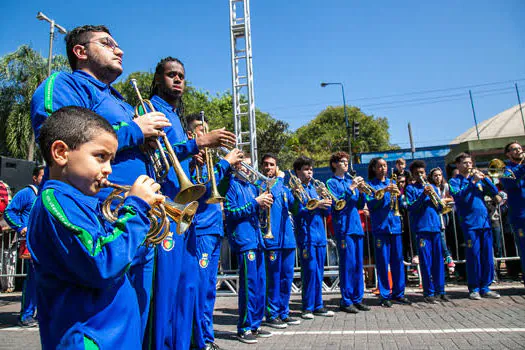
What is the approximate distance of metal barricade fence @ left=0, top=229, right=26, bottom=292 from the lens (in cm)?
951

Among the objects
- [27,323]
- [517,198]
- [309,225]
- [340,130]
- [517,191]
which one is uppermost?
[340,130]

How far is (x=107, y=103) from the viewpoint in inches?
96.2

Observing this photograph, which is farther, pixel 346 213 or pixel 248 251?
pixel 346 213

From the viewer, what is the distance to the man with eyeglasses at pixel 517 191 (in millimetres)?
6965

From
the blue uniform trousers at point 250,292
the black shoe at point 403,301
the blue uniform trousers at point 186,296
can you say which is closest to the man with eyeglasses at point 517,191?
the black shoe at point 403,301

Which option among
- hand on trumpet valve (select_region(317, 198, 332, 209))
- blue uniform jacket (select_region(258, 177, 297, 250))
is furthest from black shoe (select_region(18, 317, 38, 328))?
hand on trumpet valve (select_region(317, 198, 332, 209))

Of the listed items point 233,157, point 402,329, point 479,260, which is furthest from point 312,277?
point 479,260

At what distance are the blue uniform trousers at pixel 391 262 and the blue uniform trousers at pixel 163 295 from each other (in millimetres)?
4849

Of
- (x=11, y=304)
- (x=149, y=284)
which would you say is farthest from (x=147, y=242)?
(x=11, y=304)

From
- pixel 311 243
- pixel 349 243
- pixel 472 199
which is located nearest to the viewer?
pixel 311 243

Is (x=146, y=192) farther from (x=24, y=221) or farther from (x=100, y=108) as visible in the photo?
(x=24, y=221)

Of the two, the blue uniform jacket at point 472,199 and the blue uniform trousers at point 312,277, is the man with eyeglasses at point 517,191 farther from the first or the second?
the blue uniform trousers at point 312,277

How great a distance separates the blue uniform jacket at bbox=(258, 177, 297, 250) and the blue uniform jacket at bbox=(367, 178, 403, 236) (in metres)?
1.64

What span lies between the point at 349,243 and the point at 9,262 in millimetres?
7873
